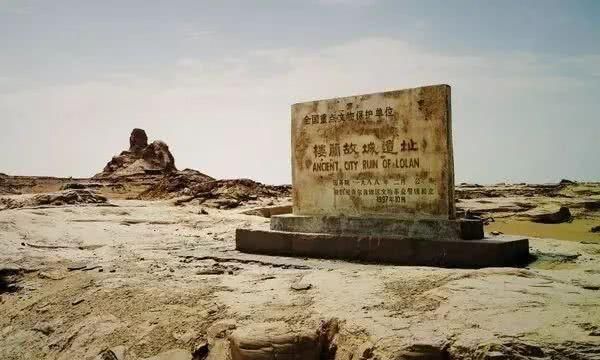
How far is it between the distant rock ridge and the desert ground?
25.1 meters

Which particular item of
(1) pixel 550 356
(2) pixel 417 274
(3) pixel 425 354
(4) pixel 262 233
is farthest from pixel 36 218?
(1) pixel 550 356

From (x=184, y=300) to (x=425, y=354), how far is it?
84.7 inches

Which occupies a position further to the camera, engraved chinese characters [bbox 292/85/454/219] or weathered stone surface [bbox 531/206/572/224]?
weathered stone surface [bbox 531/206/572/224]

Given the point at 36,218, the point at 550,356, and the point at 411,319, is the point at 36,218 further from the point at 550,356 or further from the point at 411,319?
the point at 550,356

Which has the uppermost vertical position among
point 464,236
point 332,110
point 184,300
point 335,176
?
point 332,110

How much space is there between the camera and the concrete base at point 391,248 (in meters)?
4.66

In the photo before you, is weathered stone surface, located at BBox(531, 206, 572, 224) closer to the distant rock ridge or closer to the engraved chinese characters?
the engraved chinese characters

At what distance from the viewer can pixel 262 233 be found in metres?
6.14

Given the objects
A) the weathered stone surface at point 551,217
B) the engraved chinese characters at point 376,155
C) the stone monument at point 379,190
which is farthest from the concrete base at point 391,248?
the weathered stone surface at point 551,217

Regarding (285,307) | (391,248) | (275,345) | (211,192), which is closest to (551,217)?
(391,248)

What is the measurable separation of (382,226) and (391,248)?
308 millimetres

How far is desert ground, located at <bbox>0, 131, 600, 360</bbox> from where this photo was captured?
270 centimetres

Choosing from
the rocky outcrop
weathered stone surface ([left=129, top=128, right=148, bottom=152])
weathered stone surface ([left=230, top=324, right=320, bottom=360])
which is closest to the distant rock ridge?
weathered stone surface ([left=129, top=128, right=148, bottom=152])

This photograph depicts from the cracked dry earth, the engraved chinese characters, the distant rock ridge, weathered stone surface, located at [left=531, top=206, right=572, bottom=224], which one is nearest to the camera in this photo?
the cracked dry earth
